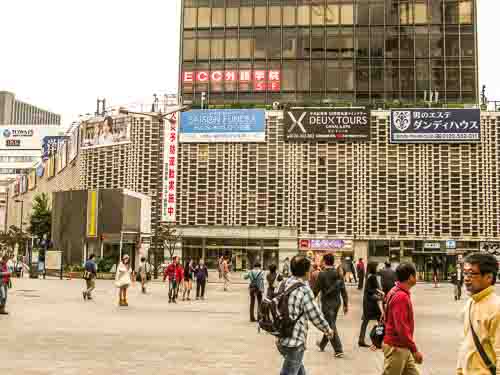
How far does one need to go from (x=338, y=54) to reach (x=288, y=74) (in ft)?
15.9

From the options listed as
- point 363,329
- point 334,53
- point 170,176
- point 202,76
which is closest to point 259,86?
point 202,76

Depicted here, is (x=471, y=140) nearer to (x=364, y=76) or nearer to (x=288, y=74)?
(x=364, y=76)

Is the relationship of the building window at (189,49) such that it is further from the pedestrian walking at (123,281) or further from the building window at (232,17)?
the pedestrian walking at (123,281)

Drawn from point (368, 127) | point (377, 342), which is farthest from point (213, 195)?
point (377, 342)

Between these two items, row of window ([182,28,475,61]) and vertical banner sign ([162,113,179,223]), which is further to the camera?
row of window ([182,28,475,61])

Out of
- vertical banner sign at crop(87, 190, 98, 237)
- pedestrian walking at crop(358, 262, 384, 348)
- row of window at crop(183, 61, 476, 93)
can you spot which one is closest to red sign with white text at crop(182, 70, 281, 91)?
row of window at crop(183, 61, 476, 93)

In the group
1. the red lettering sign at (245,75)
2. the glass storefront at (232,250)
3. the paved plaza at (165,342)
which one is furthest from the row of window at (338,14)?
the paved plaza at (165,342)

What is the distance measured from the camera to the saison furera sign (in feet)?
196

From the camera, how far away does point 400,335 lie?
22.5 ft

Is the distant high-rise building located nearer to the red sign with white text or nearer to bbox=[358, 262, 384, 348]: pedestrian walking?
the red sign with white text

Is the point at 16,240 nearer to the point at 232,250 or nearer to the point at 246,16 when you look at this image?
the point at 232,250

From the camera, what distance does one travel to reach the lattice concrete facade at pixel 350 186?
59.1 m

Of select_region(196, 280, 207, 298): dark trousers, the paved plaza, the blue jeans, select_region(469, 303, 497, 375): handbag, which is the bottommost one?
the paved plaza

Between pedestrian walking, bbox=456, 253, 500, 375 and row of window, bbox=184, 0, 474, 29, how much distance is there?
2411 inches
